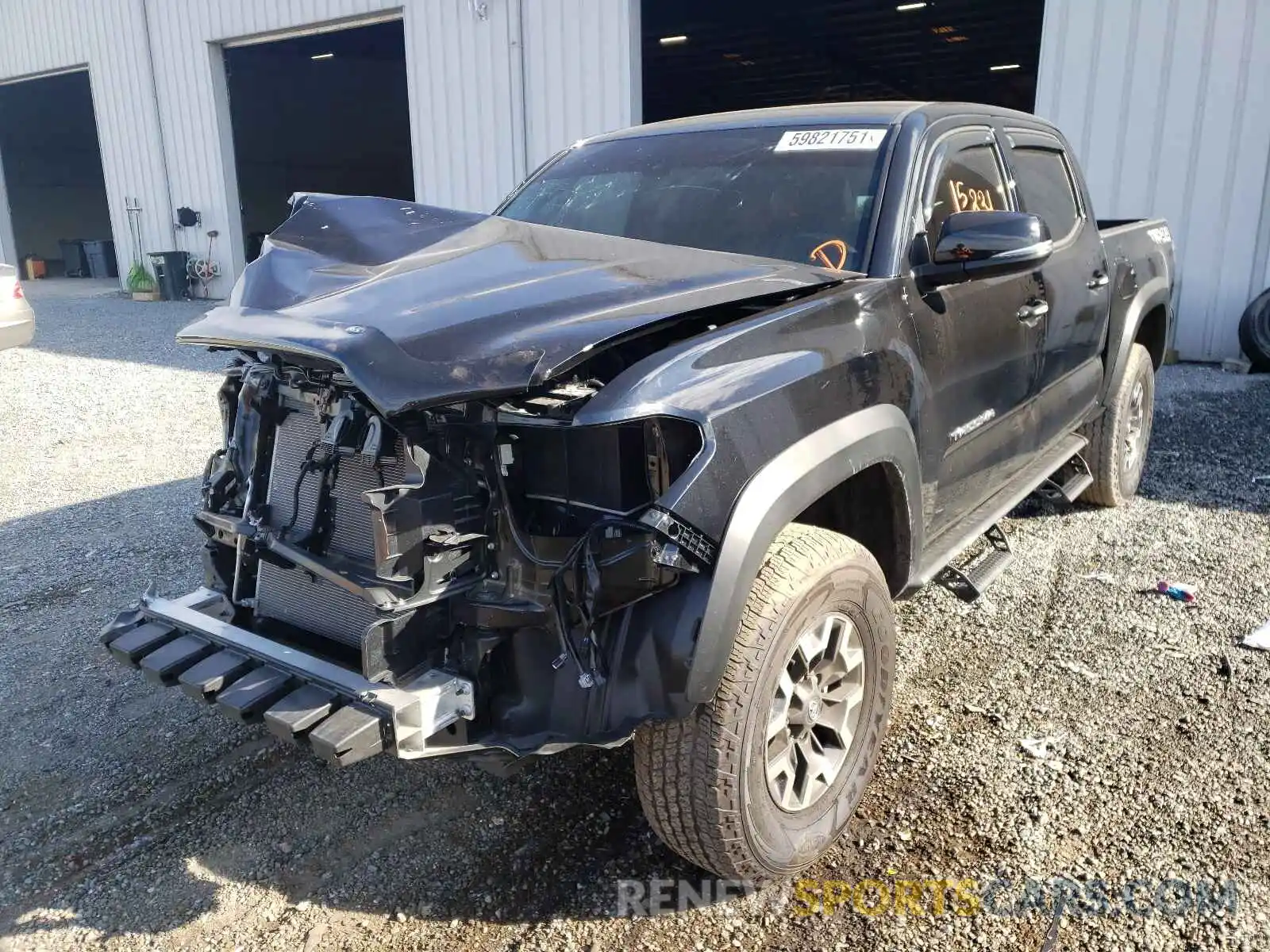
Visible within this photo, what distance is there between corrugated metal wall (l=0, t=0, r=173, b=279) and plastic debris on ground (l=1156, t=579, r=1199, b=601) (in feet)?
56.9

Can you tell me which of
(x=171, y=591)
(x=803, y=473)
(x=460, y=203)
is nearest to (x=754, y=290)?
(x=803, y=473)

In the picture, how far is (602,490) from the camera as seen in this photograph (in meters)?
2.19

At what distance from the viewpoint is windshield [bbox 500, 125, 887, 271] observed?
124 inches

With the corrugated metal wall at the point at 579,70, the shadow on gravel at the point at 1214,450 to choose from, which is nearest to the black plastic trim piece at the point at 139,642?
the shadow on gravel at the point at 1214,450

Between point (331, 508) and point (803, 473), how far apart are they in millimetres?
1140

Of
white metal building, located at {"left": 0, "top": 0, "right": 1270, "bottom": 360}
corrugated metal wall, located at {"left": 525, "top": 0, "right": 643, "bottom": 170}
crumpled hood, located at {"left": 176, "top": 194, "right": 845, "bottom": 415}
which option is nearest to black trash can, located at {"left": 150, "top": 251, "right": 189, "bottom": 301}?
white metal building, located at {"left": 0, "top": 0, "right": 1270, "bottom": 360}

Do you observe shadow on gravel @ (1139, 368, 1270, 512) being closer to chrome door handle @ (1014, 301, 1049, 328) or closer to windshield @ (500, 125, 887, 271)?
chrome door handle @ (1014, 301, 1049, 328)

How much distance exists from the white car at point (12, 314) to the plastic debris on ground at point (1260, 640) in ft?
31.4

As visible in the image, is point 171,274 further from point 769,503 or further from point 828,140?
point 769,503

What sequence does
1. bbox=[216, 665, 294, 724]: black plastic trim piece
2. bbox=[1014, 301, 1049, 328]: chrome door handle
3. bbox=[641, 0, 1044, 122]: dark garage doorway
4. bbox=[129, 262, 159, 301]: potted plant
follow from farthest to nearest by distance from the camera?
bbox=[129, 262, 159, 301]: potted plant
bbox=[641, 0, 1044, 122]: dark garage doorway
bbox=[1014, 301, 1049, 328]: chrome door handle
bbox=[216, 665, 294, 724]: black plastic trim piece

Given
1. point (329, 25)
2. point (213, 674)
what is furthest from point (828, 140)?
point (329, 25)

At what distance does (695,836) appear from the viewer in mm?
2283

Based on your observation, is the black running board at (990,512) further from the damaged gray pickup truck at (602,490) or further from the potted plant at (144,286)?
the potted plant at (144,286)

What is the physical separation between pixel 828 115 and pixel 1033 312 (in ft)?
3.42
